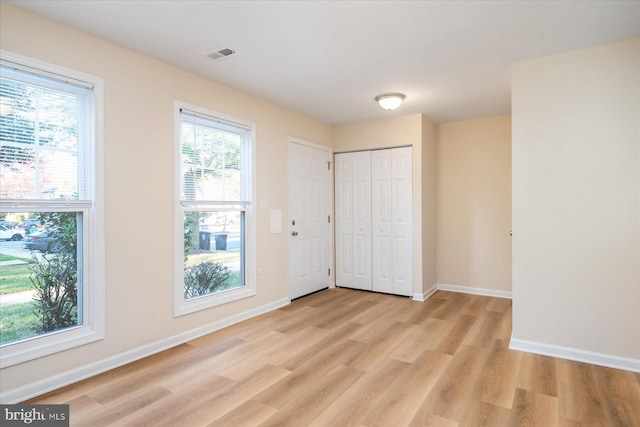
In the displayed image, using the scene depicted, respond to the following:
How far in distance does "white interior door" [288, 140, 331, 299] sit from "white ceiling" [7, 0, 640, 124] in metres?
1.30

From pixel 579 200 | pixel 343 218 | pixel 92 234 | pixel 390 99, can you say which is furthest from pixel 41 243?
pixel 579 200

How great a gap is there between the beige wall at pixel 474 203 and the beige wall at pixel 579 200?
6.15ft

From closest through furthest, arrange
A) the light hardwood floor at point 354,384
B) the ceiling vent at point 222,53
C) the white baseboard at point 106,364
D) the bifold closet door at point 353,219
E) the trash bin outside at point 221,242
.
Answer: the light hardwood floor at point 354,384, the white baseboard at point 106,364, the ceiling vent at point 222,53, the trash bin outside at point 221,242, the bifold closet door at point 353,219

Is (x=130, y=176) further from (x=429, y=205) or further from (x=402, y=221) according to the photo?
(x=429, y=205)

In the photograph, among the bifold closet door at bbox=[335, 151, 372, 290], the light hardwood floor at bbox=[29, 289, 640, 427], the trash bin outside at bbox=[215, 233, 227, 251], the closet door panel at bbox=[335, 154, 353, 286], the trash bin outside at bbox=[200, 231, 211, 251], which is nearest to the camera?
the light hardwood floor at bbox=[29, 289, 640, 427]

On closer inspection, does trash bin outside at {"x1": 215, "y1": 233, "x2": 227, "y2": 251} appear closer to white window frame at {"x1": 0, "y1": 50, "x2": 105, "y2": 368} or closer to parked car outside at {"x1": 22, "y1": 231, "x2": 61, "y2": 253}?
white window frame at {"x1": 0, "y1": 50, "x2": 105, "y2": 368}

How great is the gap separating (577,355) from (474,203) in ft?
8.34

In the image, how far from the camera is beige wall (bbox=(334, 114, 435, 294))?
15.5ft

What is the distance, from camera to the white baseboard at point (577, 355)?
268 centimetres

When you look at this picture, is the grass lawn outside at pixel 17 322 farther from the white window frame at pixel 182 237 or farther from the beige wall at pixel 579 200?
the beige wall at pixel 579 200

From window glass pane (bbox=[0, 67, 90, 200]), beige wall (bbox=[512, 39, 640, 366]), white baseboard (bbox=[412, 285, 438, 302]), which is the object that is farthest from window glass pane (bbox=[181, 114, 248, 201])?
beige wall (bbox=[512, 39, 640, 366])

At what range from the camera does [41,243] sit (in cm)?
243

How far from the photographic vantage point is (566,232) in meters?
2.90

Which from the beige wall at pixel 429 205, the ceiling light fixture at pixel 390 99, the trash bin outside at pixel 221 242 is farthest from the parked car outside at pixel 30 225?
the beige wall at pixel 429 205
